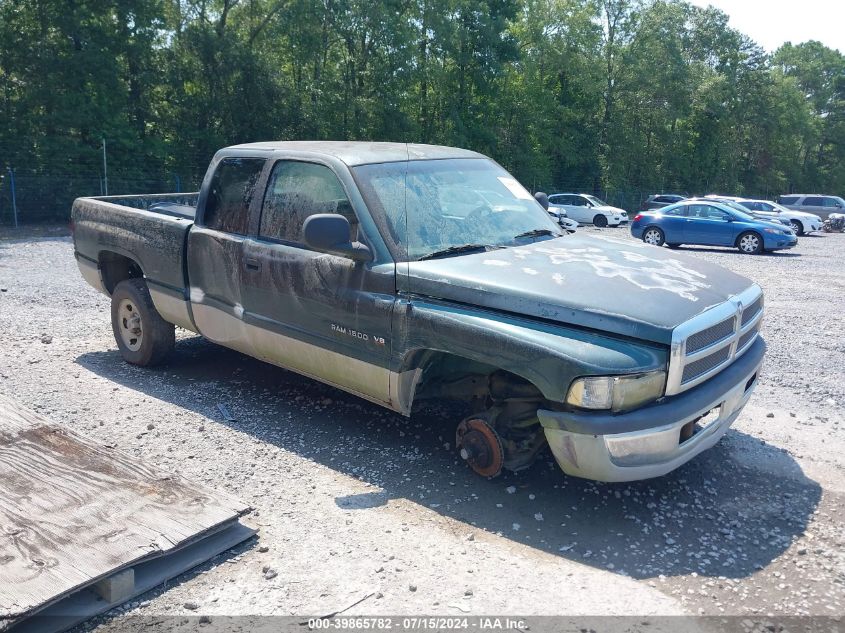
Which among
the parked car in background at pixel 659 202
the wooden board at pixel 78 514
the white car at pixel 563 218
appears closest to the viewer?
the wooden board at pixel 78 514

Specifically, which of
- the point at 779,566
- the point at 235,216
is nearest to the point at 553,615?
the point at 779,566

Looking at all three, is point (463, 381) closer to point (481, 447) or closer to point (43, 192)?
point (481, 447)

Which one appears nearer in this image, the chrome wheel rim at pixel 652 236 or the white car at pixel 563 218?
the chrome wheel rim at pixel 652 236

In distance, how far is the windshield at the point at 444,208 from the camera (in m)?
4.73

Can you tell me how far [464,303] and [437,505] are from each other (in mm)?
1190

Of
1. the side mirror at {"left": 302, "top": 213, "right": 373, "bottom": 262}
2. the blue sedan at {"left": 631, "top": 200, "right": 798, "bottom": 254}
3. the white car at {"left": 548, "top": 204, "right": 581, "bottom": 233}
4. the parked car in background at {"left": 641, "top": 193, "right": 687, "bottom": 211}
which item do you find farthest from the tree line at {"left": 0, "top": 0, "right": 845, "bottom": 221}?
the side mirror at {"left": 302, "top": 213, "right": 373, "bottom": 262}

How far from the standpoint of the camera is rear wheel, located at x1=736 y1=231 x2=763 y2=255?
67.1ft

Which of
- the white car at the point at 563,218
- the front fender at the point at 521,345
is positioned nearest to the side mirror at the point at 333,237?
the front fender at the point at 521,345

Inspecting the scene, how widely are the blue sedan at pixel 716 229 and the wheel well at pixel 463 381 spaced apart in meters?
18.1

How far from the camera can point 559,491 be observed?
4520 millimetres

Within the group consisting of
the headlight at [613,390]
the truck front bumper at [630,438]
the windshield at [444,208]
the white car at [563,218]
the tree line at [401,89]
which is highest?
the tree line at [401,89]

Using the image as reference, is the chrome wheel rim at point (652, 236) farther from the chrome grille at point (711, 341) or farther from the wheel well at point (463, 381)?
the wheel well at point (463, 381)

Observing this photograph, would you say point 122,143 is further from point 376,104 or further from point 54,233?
point 376,104

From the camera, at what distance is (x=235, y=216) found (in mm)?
5633
